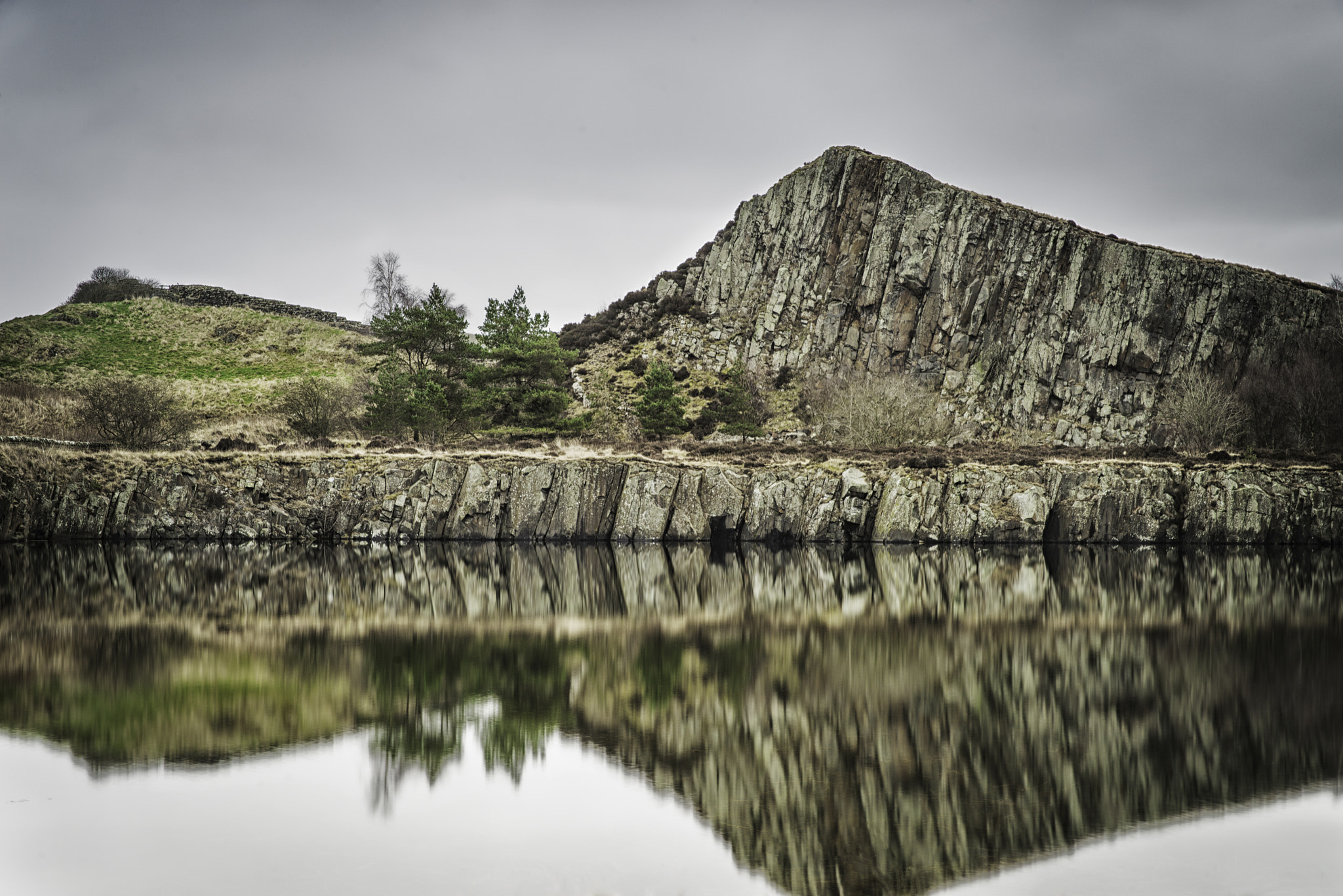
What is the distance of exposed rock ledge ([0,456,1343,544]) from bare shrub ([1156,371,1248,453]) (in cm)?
1279

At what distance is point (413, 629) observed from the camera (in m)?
17.2

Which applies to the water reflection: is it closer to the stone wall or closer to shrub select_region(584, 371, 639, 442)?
shrub select_region(584, 371, 639, 442)

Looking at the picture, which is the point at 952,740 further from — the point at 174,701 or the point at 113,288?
the point at 113,288

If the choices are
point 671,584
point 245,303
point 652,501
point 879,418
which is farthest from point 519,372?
point 245,303

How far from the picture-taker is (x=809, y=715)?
10359 millimetres

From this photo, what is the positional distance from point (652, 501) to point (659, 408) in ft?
90.1

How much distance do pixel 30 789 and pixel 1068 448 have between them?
1932 inches

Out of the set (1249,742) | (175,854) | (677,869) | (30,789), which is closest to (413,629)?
(30,789)

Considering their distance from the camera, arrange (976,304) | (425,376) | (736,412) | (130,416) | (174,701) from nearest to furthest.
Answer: (174,701), (130,416), (425,376), (736,412), (976,304)

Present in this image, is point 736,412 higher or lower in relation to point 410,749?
higher

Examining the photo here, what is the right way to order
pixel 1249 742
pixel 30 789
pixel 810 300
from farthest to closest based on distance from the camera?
pixel 810 300
pixel 1249 742
pixel 30 789

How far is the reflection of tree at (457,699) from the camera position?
29.4ft

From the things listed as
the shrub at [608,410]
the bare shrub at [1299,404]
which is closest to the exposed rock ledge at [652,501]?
the bare shrub at [1299,404]

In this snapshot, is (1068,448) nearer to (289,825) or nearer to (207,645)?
(207,645)
